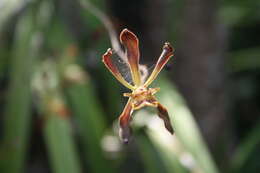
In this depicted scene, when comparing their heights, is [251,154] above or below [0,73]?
below

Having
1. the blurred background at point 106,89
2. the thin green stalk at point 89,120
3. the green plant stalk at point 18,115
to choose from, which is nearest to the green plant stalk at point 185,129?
the blurred background at point 106,89

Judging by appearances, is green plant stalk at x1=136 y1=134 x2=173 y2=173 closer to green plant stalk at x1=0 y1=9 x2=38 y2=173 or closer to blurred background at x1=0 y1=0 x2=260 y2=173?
blurred background at x1=0 y1=0 x2=260 y2=173

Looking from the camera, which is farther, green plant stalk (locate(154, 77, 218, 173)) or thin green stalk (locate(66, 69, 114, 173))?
thin green stalk (locate(66, 69, 114, 173))

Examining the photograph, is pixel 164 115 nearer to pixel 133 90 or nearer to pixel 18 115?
pixel 133 90

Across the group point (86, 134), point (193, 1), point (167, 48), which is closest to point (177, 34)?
point (193, 1)

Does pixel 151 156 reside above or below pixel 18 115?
below

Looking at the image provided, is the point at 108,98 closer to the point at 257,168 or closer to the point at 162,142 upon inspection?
the point at 162,142

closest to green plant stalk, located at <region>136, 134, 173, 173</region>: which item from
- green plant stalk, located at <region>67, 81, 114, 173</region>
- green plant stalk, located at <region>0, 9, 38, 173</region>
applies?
green plant stalk, located at <region>67, 81, 114, 173</region>


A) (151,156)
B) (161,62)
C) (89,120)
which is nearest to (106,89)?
(89,120)
